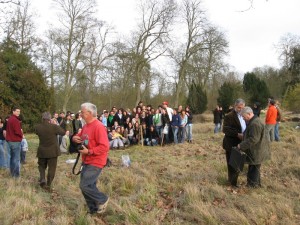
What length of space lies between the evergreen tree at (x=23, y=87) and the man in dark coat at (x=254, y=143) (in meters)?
17.9

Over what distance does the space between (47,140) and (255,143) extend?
14.8ft

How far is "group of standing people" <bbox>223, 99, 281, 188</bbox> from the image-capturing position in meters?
6.22

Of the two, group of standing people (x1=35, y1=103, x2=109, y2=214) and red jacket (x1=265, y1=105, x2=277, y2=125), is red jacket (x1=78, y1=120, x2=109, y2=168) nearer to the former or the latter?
group of standing people (x1=35, y1=103, x2=109, y2=214)

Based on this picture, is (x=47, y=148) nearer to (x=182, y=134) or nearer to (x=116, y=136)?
(x=116, y=136)

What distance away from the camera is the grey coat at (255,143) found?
6.19 metres

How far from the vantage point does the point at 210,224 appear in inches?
194

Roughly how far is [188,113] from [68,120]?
5.31 meters

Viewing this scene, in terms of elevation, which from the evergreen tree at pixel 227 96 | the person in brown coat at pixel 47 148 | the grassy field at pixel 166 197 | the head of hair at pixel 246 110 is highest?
the evergreen tree at pixel 227 96

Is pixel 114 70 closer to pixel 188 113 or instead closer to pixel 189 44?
pixel 189 44

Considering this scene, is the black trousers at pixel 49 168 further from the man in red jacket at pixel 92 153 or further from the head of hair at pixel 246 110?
the head of hair at pixel 246 110

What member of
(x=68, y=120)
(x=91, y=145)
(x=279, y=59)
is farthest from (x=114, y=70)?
(x=91, y=145)

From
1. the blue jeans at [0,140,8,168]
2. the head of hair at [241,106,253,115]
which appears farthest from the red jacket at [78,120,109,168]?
the blue jeans at [0,140,8,168]

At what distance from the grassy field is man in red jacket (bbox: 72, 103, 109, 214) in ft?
1.13

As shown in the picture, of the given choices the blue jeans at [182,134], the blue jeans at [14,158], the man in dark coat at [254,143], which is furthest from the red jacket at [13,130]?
the blue jeans at [182,134]
